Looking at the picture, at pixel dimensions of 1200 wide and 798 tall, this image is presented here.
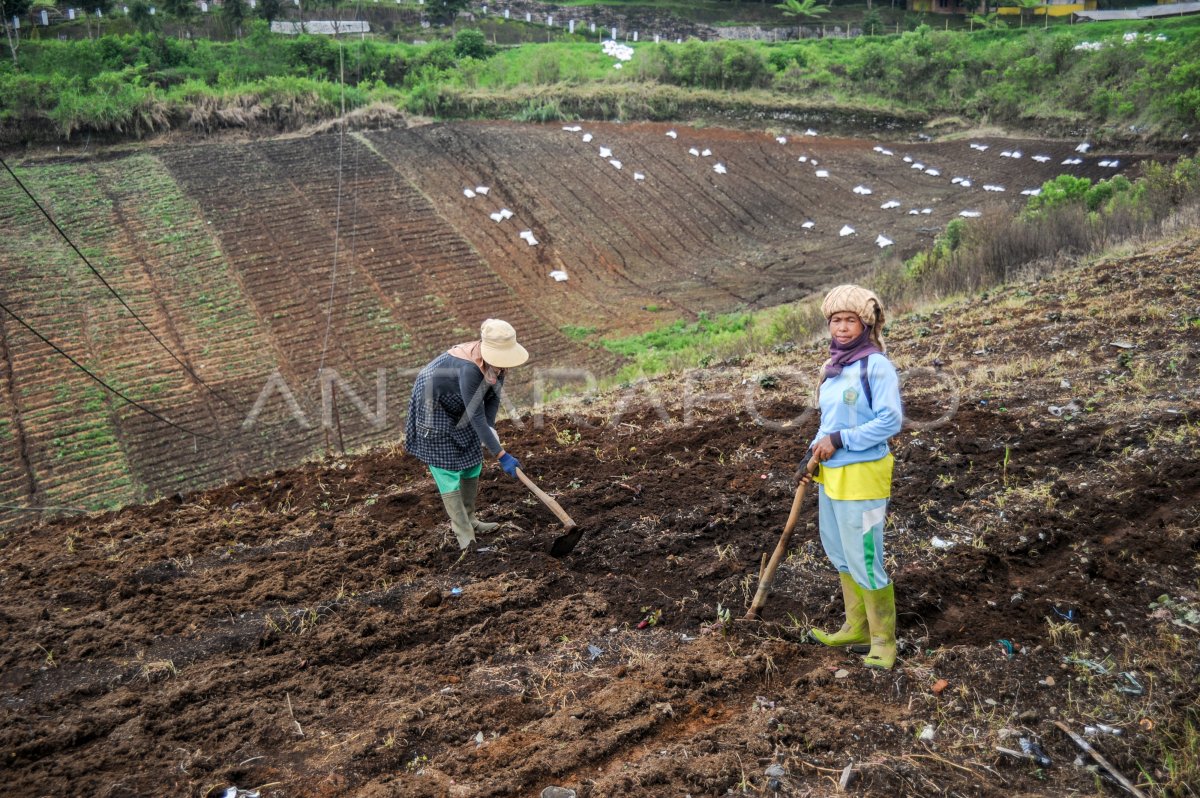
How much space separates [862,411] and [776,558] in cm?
A: 94

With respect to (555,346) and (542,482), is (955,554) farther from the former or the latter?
(555,346)

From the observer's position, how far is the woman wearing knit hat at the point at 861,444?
14.0 ft

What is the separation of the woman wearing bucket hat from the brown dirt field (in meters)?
0.63

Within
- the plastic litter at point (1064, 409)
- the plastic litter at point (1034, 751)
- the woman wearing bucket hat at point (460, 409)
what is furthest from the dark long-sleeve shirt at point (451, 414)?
the plastic litter at point (1064, 409)

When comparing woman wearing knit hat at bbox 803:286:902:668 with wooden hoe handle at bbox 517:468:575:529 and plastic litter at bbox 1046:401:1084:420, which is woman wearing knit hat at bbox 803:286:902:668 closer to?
wooden hoe handle at bbox 517:468:575:529

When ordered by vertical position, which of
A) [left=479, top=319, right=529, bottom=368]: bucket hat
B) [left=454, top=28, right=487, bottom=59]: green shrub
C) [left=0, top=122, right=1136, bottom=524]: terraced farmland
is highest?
[left=454, top=28, right=487, bottom=59]: green shrub

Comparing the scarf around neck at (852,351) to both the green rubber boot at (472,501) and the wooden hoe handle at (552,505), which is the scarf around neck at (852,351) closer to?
the wooden hoe handle at (552,505)

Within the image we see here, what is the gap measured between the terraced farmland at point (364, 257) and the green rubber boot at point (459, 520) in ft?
24.1

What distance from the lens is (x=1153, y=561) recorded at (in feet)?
16.6

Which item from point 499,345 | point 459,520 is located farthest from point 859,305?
point 459,520

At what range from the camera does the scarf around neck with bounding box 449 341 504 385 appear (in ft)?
19.4

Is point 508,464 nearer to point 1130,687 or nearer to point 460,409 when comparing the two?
point 460,409

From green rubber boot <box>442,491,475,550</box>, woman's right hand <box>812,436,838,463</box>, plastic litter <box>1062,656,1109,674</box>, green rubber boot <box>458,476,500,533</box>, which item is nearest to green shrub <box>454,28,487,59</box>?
green rubber boot <box>458,476,500,533</box>

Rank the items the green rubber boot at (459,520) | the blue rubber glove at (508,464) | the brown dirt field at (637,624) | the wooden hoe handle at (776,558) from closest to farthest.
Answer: the brown dirt field at (637,624), the wooden hoe handle at (776,558), the blue rubber glove at (508,464), the green rubber boot at (459,520)
